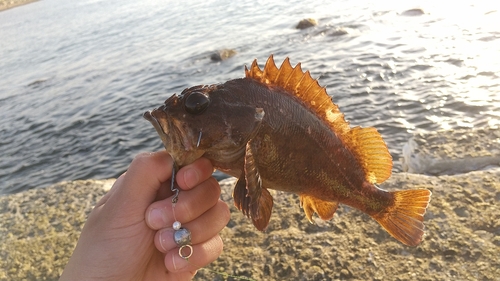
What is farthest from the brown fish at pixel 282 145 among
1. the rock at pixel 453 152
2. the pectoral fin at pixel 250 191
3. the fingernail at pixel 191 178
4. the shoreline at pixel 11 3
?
the shoreline at pixel 11 3

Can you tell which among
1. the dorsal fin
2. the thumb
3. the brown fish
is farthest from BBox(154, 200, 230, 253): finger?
the dorsal fin

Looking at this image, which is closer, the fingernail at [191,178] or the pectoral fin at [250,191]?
the pectoral fin at [250,191]

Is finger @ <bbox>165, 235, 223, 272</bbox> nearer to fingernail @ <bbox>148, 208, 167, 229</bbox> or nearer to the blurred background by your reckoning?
fingernail @ <bbox>148, 208, 167, 229</bbox>

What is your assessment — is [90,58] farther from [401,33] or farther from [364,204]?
[364,204]

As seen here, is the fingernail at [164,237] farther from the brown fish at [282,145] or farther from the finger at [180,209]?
the brown fish at [282,145]

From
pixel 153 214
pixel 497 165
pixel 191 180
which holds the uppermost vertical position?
pixel 191 180

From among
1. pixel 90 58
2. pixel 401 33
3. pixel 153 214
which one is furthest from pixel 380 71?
pixel 90 58
